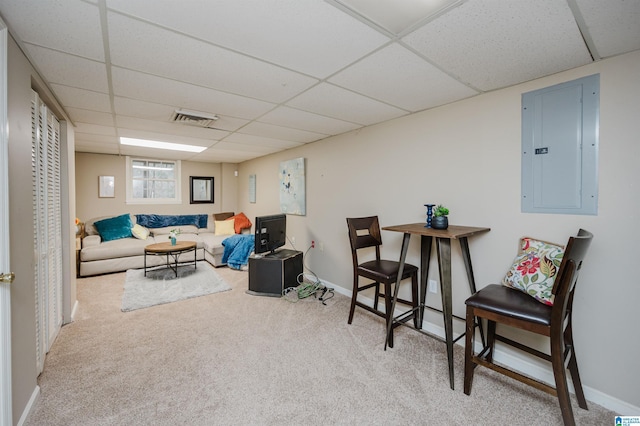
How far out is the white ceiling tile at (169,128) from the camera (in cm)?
300

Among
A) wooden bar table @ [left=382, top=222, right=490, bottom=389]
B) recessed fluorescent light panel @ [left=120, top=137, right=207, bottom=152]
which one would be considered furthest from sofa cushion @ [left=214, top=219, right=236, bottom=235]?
wooden bar table @ [left=382, top=222, right=490, bottom=389]

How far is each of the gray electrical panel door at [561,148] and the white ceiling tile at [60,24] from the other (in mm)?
2646

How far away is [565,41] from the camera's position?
1475 millimetres

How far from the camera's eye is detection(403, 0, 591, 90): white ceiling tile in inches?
49.2

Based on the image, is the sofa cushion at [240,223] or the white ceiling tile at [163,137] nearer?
the white ceiling tile at [163,137]

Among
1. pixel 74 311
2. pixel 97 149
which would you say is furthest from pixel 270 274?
pixel 97 149

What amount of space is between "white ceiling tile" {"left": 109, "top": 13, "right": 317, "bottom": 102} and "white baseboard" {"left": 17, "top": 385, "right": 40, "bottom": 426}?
2.10 meters

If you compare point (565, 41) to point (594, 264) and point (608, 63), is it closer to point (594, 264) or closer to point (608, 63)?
point (608, 63)

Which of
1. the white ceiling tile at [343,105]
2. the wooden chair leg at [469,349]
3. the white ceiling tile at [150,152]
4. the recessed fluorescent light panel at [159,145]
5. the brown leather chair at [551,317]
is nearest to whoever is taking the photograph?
the brown leather chair at [551,317]

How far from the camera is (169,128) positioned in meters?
3.29

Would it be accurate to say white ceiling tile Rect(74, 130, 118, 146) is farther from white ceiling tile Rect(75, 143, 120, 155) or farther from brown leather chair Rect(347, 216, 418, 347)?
brown leather chair Rect(347, 216, 418, 347)

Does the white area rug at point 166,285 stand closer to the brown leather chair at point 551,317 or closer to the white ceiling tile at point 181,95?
the white ceiling tile at point 181,95

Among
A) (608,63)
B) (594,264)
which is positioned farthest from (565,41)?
(594,264)

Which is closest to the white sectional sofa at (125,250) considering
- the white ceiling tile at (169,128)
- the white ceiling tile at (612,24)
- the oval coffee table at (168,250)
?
the oval coffee table at (168,250)
